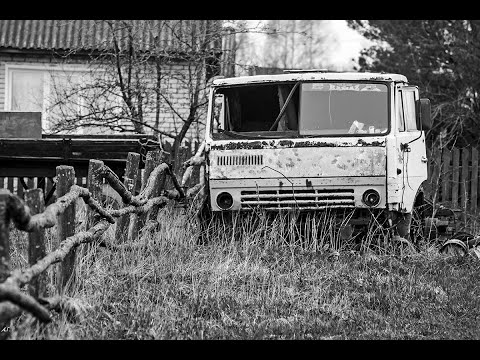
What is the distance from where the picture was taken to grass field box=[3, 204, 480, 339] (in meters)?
6.27

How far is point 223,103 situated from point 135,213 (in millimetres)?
2355

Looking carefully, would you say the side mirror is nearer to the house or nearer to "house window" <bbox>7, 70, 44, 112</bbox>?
the house

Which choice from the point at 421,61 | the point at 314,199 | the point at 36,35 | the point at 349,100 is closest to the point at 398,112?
the point at 349,100

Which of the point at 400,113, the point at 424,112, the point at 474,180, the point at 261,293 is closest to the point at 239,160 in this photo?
the point at 400,113

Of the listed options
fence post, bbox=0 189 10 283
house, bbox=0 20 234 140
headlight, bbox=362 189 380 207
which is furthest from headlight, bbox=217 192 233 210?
fence post, bbox=0 189 10 283

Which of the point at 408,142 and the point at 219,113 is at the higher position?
the point at 219,113

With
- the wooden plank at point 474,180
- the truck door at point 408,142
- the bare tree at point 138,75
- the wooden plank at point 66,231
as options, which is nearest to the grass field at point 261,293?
the wooden plank at point 66,231

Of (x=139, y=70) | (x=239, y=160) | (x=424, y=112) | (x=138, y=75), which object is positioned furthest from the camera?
(x=138, y=75)

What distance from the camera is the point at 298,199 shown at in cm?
1027

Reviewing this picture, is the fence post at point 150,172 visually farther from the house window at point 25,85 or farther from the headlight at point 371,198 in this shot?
the house window at point 25,85

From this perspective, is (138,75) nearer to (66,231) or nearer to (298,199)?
(298,199)

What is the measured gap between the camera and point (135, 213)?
29.6 ft

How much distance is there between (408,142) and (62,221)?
5.15 meters

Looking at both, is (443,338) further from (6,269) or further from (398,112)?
(398,112)
